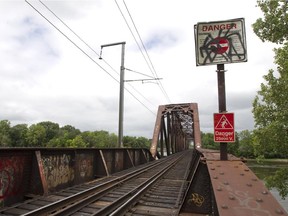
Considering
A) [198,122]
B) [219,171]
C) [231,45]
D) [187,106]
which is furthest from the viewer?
[187,106]

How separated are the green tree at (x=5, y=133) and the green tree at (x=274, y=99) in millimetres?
109481

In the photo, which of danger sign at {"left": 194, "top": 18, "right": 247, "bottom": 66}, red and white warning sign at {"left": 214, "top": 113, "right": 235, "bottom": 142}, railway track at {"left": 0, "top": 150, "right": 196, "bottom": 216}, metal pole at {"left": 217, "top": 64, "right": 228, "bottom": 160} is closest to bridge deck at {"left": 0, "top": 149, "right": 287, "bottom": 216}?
railway track at {"left": 0, "top": 150, "right": 196, "bottom": 216}

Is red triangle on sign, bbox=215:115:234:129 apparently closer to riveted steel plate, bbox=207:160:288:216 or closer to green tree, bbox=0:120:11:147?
riveted steel plate, bbox=207:160:288:216

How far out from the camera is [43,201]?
6859 mm

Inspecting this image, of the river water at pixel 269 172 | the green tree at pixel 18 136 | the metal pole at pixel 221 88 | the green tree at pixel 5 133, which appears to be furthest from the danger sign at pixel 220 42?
the green tree at pixel 18 136

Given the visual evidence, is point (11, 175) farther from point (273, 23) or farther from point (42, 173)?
point (273, 23)

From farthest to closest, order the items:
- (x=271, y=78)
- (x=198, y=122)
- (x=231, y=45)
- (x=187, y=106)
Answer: (x=187, y=106) → (x=198, y=122) → (x=271, y=78) → (x=231, y=45)

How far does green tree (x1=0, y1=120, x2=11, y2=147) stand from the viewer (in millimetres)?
105325

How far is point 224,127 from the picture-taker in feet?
15.9

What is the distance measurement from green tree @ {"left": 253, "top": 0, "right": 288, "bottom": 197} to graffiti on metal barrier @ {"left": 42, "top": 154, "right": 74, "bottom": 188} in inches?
323

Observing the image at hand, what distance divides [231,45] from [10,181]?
20.3ft

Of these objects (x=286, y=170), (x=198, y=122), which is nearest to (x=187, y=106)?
(x=198, y=122)

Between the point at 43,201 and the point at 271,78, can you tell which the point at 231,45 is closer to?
the point at 43,201

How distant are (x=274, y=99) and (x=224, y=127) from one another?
8535 mm
